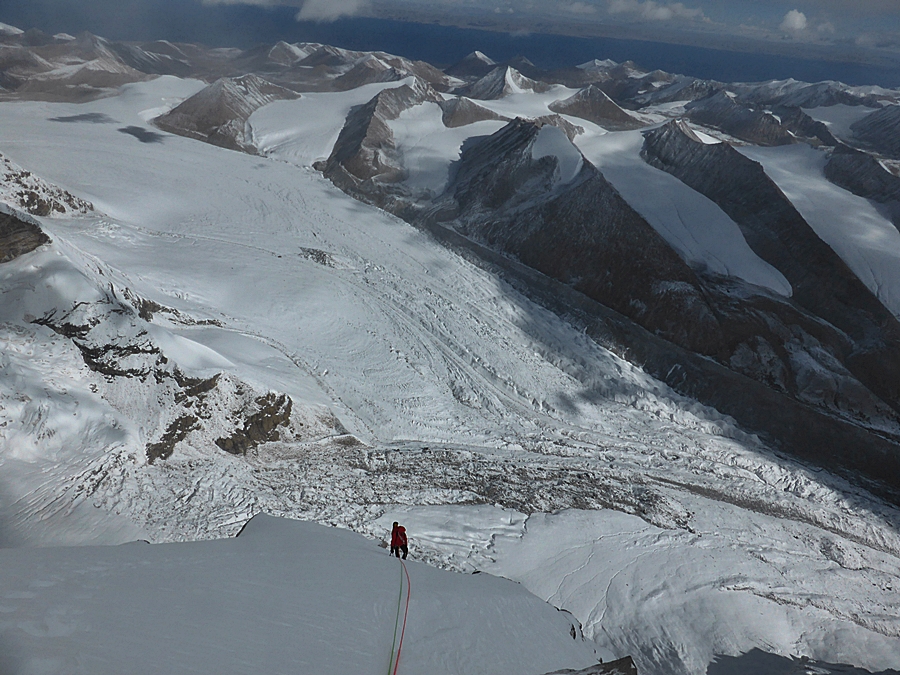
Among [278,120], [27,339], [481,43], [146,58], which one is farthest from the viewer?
[481,43]

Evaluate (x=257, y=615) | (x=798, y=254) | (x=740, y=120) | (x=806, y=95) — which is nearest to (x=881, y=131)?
(x=740, y=120)

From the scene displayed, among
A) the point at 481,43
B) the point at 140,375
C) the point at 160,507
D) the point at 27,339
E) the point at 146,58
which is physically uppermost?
the point at 481,43

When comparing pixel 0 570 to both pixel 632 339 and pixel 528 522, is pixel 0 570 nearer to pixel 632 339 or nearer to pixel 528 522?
pixel 528 522

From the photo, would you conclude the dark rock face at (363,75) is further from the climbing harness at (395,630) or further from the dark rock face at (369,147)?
the climbing harness at (395,630)

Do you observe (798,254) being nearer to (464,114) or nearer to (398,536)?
(398,536)

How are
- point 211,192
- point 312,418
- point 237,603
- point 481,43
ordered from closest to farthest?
point 237,603
point 312,418
point 211,192
point 481,43

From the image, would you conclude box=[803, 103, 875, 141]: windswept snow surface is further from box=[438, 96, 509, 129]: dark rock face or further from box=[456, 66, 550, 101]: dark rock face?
box=[438, 96, 509, 129]: dark rock face

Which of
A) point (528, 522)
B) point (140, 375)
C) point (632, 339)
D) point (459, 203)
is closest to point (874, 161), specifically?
point (632, 339)

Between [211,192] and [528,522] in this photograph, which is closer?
[528,522]
